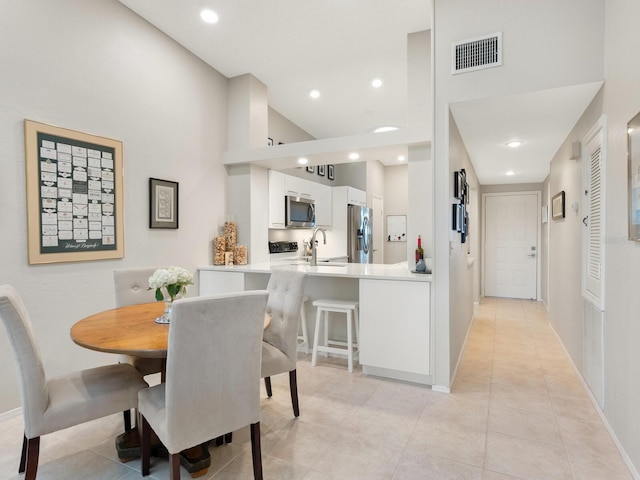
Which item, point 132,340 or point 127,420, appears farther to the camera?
point 127,420

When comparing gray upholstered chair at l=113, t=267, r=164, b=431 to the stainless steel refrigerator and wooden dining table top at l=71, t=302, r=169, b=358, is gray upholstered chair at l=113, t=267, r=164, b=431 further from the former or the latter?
the stainless steel refrigerator

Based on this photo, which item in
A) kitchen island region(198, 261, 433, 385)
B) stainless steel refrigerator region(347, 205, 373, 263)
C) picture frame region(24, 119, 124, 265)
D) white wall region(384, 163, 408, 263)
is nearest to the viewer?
picture frame region(24, 119, 124, 265)

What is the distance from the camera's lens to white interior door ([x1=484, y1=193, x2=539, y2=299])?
6.56 m

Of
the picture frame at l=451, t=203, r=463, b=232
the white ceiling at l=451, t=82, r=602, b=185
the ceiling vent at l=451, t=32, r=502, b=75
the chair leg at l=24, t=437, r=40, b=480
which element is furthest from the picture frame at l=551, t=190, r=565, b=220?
the chair leg at l=24, t=437, r=40, b=480

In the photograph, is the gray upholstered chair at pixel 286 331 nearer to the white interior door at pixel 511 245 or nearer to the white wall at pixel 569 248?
the white wall at pixel 569 248

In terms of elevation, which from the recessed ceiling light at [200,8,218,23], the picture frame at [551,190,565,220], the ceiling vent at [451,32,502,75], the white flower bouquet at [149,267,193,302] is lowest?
the white flower bouquet at [149,267,193,302]

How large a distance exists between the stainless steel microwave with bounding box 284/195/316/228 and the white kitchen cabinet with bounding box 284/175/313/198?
2.7 inches

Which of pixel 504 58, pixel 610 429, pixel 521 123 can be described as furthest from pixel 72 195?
pixel 610 429

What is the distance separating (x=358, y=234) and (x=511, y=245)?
2.95 meters

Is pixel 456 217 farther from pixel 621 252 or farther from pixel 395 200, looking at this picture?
pixel 395 200

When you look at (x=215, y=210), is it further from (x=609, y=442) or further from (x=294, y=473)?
(x=609, y=442)

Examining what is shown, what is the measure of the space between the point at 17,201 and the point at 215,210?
1.88 m

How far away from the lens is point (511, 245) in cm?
670

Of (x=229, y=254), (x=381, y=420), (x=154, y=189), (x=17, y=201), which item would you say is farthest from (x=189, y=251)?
(x=381, y=420)
